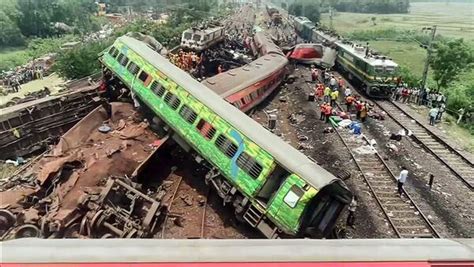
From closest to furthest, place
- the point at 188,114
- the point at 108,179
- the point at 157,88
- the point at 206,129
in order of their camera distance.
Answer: the point at 108,179 < the point at 206,129 < the point at 188,114 < the point at 157,88

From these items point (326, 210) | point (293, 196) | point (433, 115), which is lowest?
point (433, 115)

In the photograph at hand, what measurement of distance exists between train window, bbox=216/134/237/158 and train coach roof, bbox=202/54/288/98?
699 cm

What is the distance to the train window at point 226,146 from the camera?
474 inches

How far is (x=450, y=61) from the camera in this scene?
28906 mm

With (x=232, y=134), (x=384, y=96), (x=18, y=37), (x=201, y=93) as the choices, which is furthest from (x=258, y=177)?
(x=18, y=37)

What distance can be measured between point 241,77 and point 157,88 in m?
8.27

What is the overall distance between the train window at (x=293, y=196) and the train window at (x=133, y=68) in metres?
10.3

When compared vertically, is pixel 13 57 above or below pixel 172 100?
below

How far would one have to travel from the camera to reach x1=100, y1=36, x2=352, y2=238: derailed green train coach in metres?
10.0

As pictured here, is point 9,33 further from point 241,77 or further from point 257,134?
point 257,134

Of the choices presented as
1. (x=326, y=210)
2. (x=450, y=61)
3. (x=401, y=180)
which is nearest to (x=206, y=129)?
(x=326, y=210)

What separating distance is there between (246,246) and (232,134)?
763 centimetres

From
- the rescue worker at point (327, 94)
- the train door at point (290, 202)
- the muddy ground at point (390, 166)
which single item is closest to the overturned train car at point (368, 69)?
the rescue worker at point (327, 94)

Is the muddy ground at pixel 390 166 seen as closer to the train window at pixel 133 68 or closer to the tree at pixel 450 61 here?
the train window at pixel 133 68
